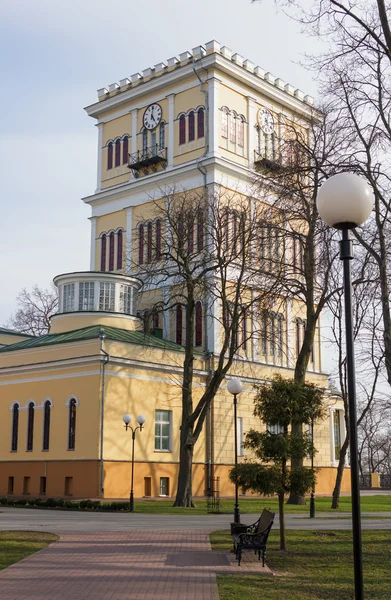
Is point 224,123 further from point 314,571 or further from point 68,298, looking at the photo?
point 314,571

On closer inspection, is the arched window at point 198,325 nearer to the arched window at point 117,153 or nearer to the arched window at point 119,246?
the arched window at point 119,246

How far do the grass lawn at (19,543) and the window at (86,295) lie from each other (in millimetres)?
24032

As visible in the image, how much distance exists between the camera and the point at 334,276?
3212 cm

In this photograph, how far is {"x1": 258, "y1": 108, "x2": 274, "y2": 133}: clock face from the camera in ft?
171

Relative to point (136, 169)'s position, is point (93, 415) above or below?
below

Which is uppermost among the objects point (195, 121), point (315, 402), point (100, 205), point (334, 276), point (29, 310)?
point (195, 121)

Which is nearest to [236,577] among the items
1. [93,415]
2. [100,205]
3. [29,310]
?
[93,415]

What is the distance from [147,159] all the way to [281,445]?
1456 inches

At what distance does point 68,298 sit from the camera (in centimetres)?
4362

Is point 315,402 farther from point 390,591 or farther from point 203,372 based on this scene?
point 203,372

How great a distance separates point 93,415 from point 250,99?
25.6 meters

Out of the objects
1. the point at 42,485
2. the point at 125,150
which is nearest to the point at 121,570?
the point at 42,485

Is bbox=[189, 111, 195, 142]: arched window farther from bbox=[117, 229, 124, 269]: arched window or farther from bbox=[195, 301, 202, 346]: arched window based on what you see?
Result: bbox=[195, 301, 202, 346]: arched window

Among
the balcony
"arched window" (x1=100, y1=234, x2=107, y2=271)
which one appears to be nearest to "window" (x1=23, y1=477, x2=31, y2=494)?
"arched window" (x1=100, y1=234, x2=107, y2=271)
